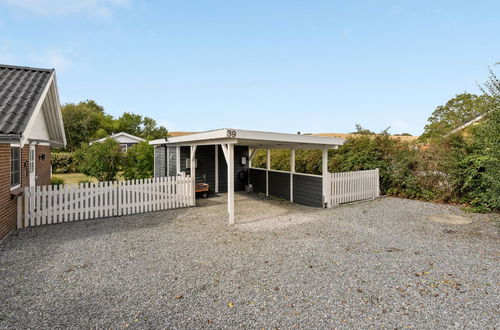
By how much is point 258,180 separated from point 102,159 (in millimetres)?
7524

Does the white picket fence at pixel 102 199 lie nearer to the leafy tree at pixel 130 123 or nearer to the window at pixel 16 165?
the window at pixel 16 165

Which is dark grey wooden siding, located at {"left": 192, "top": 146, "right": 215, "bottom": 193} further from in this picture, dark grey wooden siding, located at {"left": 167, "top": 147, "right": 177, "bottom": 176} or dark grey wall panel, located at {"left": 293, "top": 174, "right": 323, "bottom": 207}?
dark grey wall panel, located at {"left": 293, "top": 174, "right": 323, "bottom": 207}

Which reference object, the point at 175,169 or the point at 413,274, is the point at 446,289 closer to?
the point at 413,274

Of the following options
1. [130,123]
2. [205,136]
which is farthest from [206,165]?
[130,123]

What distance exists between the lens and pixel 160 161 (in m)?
14.3

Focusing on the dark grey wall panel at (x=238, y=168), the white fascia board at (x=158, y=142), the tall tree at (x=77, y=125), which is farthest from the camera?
the tall tree at (x=77, y=125)

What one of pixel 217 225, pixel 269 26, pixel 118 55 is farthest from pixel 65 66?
pixel 217 225

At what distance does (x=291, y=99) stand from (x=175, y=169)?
30.5ft

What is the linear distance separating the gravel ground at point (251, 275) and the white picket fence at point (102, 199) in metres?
0.47

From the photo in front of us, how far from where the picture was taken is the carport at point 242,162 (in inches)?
313

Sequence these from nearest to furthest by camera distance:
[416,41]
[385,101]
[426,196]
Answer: [426,196] → [416,41] → [385,101]

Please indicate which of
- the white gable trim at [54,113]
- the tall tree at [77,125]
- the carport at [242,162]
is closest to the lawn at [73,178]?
the white gable trim at [54,113]

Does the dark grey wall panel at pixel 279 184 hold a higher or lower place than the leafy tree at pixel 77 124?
lower

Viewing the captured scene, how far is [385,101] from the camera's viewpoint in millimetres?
15570
